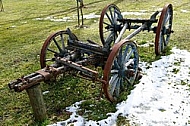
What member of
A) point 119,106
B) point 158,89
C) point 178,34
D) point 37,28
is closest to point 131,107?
point 119,106

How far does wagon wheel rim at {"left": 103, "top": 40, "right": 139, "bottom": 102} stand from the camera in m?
4.23

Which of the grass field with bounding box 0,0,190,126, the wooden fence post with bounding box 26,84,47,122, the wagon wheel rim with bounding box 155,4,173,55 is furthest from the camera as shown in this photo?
the wagon wheel rim with bounding box 155,4,173,55

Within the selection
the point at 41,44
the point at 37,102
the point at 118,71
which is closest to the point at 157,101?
the point at 118,71

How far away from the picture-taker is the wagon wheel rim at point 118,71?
4228 mm

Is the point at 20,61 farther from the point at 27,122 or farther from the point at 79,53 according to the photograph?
the point at 27,122

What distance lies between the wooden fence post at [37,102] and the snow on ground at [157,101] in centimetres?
34

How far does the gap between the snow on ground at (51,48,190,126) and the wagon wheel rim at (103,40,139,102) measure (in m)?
0.26

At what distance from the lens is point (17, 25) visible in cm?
1310

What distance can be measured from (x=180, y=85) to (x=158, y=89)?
0.51 meters

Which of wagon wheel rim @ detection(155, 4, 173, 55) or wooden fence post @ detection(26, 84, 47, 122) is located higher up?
wagon wheel rim @ detection(155, 4, 173, 55)

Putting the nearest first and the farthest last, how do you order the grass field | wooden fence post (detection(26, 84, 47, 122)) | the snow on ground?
wooden fence post (detection(26, 84, 47, 122))
the snow on ground
the grass field

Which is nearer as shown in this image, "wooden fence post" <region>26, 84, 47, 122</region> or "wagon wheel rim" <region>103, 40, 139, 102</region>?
"wooden fence post" <region>26, 84, 47, 122</region>

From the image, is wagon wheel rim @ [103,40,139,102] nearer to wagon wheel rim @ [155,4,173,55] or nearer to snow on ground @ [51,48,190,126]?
snow on ground @ [51,48,190,126]

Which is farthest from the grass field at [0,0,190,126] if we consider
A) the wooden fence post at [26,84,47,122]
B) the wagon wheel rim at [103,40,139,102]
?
the wagon wheel rim at [103,40,139,102]
